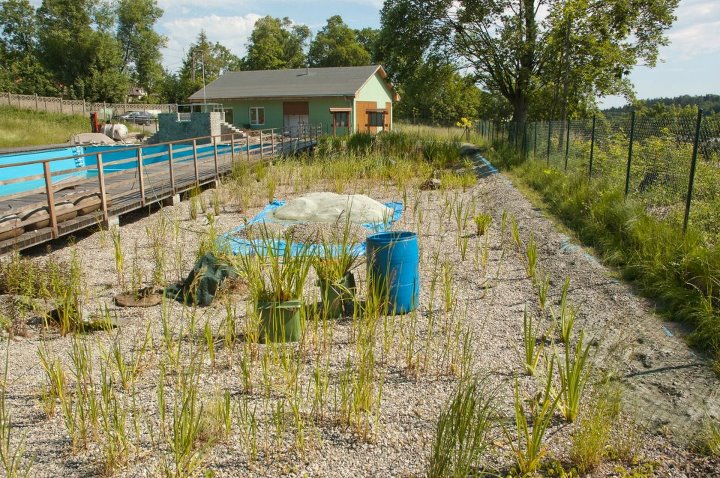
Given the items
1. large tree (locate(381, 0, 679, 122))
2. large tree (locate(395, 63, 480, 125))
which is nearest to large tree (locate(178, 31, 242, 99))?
large tree (locate(395, 63, 480, 125))

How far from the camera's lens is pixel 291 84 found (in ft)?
119

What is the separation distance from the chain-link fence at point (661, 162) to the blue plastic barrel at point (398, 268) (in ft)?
10.1

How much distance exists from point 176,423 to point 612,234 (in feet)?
20.0

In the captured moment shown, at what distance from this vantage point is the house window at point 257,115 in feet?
117

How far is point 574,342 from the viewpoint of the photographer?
4.45 metres

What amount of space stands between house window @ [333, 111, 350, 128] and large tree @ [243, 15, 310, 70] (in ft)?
→ 104

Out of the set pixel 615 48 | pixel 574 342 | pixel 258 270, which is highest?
pixel 615 48

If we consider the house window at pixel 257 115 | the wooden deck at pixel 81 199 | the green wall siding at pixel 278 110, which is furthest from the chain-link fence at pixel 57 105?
the wooden deck at pixel 81 199

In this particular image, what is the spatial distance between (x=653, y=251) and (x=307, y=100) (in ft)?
99.1

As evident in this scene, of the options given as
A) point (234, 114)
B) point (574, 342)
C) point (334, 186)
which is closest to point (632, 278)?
point (574, 342)

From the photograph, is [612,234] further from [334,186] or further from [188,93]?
[188,93]

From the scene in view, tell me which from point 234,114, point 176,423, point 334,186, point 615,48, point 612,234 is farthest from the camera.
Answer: point 234,114

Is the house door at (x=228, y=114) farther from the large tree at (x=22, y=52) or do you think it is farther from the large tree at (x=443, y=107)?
the large tree at (x=22, y=52)

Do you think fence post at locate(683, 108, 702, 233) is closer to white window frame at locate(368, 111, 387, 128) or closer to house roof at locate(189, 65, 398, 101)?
house roof at locate(189, 65, 398, 101)
